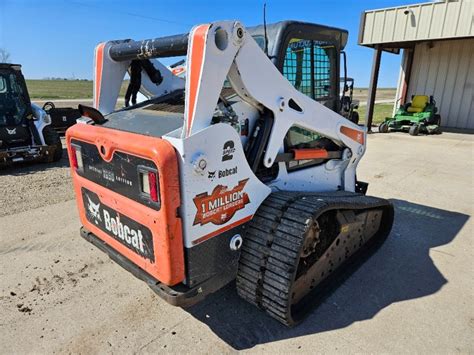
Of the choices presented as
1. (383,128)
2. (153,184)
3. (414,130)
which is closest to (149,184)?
(153,184)

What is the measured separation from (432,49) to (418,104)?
312 cm

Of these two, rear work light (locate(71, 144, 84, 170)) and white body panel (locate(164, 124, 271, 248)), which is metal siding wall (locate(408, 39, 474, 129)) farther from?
rear work light (locate(71, 144, 84, 170))

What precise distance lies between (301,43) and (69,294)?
9.75 ft

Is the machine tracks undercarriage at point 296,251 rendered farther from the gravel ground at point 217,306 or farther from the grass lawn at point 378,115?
the grass lawn at point 378,115

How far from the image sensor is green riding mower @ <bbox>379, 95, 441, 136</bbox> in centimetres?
1259

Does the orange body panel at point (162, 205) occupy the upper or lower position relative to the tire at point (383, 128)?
upper

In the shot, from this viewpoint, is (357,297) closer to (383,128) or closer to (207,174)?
(207,174)

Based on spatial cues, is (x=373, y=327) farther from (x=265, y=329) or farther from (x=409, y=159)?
(x=409, y=159)

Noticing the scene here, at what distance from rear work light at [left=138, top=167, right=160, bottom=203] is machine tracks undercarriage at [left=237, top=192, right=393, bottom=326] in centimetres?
79

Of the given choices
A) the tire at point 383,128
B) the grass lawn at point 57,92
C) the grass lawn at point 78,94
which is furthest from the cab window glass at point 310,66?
the grass lawn at point 57,92

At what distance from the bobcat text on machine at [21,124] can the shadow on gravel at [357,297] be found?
601cm

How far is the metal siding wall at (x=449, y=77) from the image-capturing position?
1380 centimetres

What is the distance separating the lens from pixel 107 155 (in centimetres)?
241

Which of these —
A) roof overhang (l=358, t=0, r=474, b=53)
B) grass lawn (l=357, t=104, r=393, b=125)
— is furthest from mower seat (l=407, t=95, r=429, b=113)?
grass lawn (l=357, t=104, r=393, b=125)
